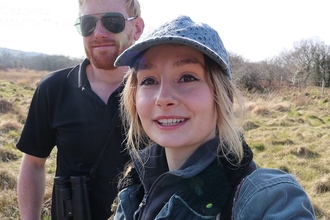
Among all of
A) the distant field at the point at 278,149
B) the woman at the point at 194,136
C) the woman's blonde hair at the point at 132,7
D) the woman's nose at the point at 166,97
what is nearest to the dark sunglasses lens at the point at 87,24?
A: the woman's blonde hair at the point at 132,7

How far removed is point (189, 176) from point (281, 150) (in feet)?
21.0

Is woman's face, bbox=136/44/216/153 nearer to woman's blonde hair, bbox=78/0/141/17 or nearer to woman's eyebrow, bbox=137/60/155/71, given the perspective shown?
woman's eyebrow, bbox=137/60/155/71

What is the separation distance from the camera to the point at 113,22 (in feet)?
6.77

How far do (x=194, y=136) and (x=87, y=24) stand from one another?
1128 mm

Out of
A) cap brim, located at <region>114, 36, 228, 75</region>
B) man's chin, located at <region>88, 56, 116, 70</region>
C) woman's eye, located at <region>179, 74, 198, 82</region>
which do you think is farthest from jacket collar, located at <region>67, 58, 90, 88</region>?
woman's eye, located at <region>179, 74, 198, 82</region>

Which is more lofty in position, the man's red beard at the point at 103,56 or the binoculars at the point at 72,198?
the man's red beard at the point at 103,56

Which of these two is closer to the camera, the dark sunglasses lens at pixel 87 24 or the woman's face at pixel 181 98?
the woman's face at pixel 181 98

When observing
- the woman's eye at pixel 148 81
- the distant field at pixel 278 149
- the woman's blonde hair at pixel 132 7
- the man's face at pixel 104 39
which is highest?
the woman's blonde hair at pixel 132 7

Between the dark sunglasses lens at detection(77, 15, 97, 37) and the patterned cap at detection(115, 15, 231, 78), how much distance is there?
830 millimetres

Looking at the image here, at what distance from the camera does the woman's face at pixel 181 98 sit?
4.22 ft

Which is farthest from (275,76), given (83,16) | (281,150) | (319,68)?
(83,16)

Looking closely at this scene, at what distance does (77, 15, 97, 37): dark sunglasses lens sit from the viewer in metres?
2.09

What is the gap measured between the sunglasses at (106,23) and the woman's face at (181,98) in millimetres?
794

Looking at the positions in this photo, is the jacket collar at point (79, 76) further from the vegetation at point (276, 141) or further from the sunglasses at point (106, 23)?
the vegetation at point (276, 141)
